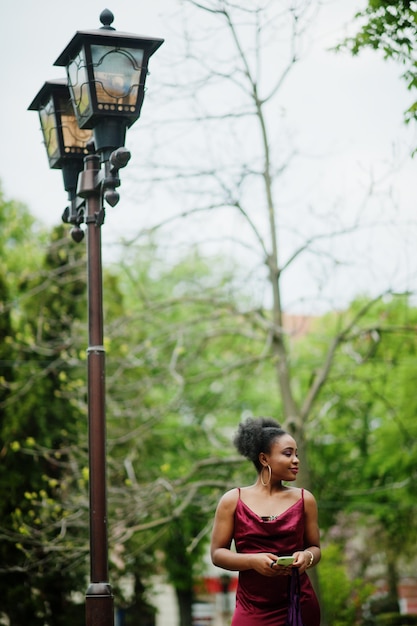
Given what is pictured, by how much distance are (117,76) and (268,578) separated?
309 centimetres

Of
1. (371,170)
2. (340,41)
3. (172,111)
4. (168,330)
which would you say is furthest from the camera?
(168,330)

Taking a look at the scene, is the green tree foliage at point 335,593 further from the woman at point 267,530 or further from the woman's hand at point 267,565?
the woman's hand at point 267,565

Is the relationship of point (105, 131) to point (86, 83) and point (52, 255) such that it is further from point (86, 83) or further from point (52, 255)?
point (52, 255)

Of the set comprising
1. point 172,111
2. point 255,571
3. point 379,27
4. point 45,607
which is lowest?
point 45,607

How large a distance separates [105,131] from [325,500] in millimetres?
18903

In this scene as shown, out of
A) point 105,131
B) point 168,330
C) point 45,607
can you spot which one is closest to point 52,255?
point 168,330

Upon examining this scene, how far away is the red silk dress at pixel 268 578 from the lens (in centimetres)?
432

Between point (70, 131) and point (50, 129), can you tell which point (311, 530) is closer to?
point (70, 131)

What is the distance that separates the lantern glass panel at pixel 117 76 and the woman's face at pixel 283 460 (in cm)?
238

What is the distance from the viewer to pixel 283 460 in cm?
443

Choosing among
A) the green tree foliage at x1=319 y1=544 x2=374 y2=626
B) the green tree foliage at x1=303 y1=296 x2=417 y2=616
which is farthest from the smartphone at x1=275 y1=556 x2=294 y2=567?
the green tree foliage at x1=303 y1=296 x2=417 y2=616

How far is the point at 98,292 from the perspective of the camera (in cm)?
576

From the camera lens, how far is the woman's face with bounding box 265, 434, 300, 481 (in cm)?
443

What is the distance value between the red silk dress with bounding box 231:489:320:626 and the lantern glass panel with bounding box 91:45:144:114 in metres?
2.59
